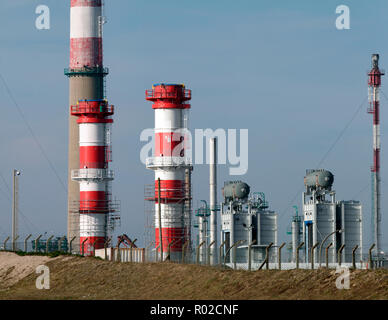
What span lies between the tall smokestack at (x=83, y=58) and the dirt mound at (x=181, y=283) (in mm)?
36556

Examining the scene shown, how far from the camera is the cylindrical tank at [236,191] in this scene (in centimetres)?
9225

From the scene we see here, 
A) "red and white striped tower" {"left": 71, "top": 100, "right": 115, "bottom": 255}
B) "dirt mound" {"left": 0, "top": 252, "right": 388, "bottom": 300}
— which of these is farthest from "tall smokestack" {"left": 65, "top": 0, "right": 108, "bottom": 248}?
"dirt mound" {"left": 0, "top": 252, "right": 388, "bottom": 300}

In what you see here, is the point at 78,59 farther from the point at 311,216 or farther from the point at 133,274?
the point at 133,274

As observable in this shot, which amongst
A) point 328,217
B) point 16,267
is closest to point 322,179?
point 328,217

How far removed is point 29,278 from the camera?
213 feet

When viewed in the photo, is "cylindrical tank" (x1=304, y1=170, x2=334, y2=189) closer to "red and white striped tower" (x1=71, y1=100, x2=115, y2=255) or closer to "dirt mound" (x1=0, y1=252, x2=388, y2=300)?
"red and white striped tower" (x1=71, y1=100, x2=115, y2=255)

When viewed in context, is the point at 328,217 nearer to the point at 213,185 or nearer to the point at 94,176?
the point at 213,185

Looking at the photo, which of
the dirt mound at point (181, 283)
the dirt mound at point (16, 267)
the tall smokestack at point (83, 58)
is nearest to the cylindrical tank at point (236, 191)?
the tall smokestack at point (83, 58)

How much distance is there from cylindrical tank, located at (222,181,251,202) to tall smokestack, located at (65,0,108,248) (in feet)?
55.4

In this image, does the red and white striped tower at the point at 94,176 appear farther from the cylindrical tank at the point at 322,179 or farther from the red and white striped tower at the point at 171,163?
the cylindrical tank at the point at 322,179
